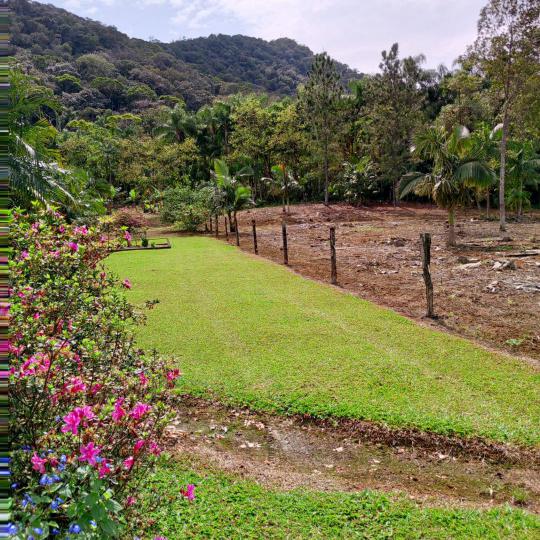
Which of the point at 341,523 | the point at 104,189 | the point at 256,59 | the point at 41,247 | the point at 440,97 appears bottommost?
the point at 341,523

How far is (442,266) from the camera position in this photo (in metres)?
14.2

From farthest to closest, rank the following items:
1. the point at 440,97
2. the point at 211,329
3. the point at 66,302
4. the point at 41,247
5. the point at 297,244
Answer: the point at 440,97
the point at 297,244
the point at 211,329
the point at 41,247
the point at 66,302

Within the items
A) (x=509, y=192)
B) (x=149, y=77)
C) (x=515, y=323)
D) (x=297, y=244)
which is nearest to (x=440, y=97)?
(x=509, y=192)

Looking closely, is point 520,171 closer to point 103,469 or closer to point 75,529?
point 103,469

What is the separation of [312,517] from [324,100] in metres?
33.4

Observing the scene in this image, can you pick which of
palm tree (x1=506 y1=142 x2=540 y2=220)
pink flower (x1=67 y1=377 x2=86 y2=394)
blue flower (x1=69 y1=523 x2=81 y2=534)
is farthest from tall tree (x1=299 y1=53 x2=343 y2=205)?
blue flower (x1=69 y1=523 x2=81 y2=534)

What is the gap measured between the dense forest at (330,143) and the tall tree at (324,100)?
0.09m

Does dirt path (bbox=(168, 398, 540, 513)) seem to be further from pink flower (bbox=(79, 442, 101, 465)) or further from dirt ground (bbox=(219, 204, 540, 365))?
dirt ground (bbox=(219, 204, 540, 365))

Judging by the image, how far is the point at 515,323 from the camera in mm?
8789

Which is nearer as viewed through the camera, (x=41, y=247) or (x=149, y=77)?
(x=41, y=247)

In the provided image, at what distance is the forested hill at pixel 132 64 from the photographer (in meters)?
72.6

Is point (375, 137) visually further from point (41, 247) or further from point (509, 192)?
point (41, 247)

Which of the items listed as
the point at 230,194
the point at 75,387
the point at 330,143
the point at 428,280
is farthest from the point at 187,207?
the point at 75,387

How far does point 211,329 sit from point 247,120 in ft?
97.1
